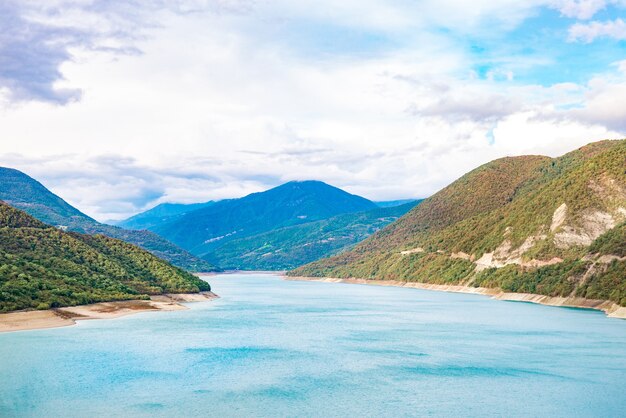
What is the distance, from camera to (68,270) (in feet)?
447

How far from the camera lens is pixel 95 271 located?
147750mm

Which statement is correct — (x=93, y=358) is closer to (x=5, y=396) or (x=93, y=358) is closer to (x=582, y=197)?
(x=5, y=396)

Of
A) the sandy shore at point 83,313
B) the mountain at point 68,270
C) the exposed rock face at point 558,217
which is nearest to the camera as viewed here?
the sandy shore at point 83,313

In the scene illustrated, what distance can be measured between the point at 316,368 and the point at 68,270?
81.4 m

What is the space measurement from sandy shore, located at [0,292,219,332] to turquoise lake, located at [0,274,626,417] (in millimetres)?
4024

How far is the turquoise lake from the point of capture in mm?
56188

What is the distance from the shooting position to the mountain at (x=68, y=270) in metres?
113

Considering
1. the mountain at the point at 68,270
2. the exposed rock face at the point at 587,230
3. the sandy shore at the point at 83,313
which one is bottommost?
the sandy shore at the point at 83,313

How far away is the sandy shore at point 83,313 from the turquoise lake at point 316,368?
402cm

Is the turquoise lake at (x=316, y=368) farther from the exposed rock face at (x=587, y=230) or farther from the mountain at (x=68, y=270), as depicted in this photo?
the exposed rock face at (x=587, y=230)

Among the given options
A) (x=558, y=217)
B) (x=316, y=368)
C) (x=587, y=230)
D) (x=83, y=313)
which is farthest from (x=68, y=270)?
(x=558, y=217)

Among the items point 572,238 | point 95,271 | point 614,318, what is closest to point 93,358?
point 95,271

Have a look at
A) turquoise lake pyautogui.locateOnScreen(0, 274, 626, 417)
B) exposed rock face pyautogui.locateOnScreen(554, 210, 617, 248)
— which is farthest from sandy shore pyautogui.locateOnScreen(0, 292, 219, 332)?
exposed rock face pyautogui.locateOnScreen(554, 210, 617, 248)

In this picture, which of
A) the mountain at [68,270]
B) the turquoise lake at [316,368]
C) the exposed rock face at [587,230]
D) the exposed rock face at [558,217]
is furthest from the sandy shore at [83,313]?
the exposed rock face at [558,217]
